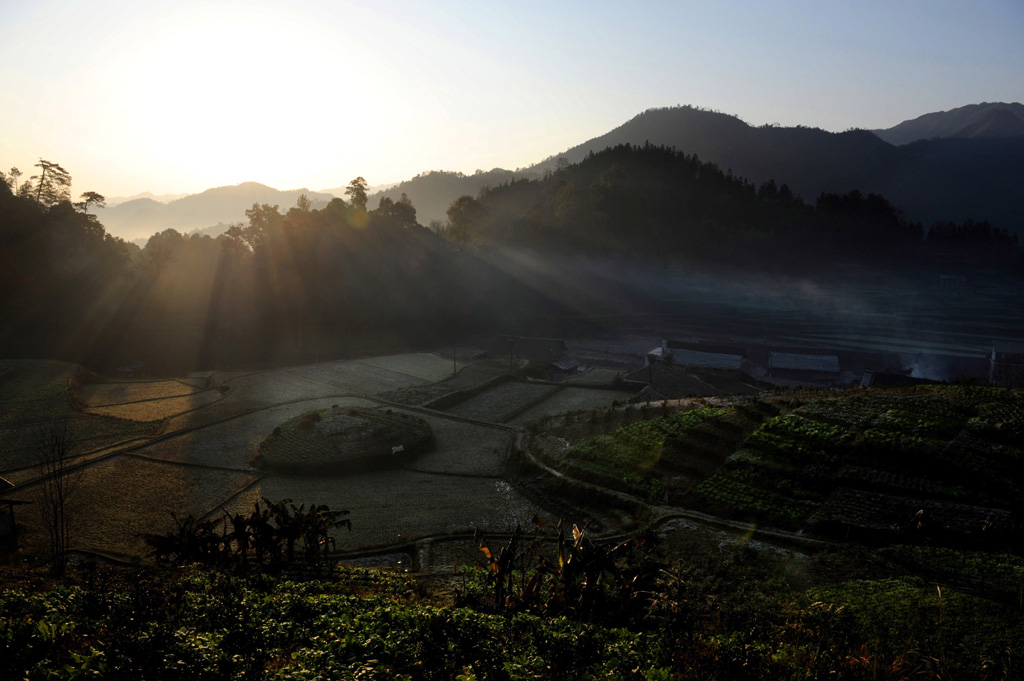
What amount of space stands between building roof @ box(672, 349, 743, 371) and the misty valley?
261 mm

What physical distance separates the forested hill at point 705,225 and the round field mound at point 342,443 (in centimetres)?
5872

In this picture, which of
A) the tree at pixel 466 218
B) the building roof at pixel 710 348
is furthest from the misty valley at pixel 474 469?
the tree at pixel 466 218

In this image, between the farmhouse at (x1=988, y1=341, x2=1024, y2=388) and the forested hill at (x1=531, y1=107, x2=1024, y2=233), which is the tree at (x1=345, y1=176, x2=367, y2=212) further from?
the forested hill at (x1=531, y1=107, x2=1024, y2=233)

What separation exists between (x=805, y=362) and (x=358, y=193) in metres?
54.6

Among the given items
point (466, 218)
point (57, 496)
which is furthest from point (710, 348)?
point (466, 218)

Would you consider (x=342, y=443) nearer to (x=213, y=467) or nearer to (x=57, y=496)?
(x=213, y=467)

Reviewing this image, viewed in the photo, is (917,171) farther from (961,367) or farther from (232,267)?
(232,267)

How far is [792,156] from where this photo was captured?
124 meters

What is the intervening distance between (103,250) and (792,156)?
12572 cm

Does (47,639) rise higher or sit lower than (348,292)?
lower

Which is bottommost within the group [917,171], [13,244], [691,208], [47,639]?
[47,639]

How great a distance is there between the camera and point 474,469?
22359mm

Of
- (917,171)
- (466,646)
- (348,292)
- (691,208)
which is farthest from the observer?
(917,171)

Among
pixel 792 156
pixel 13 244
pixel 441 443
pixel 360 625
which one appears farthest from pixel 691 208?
pixel 360 625
